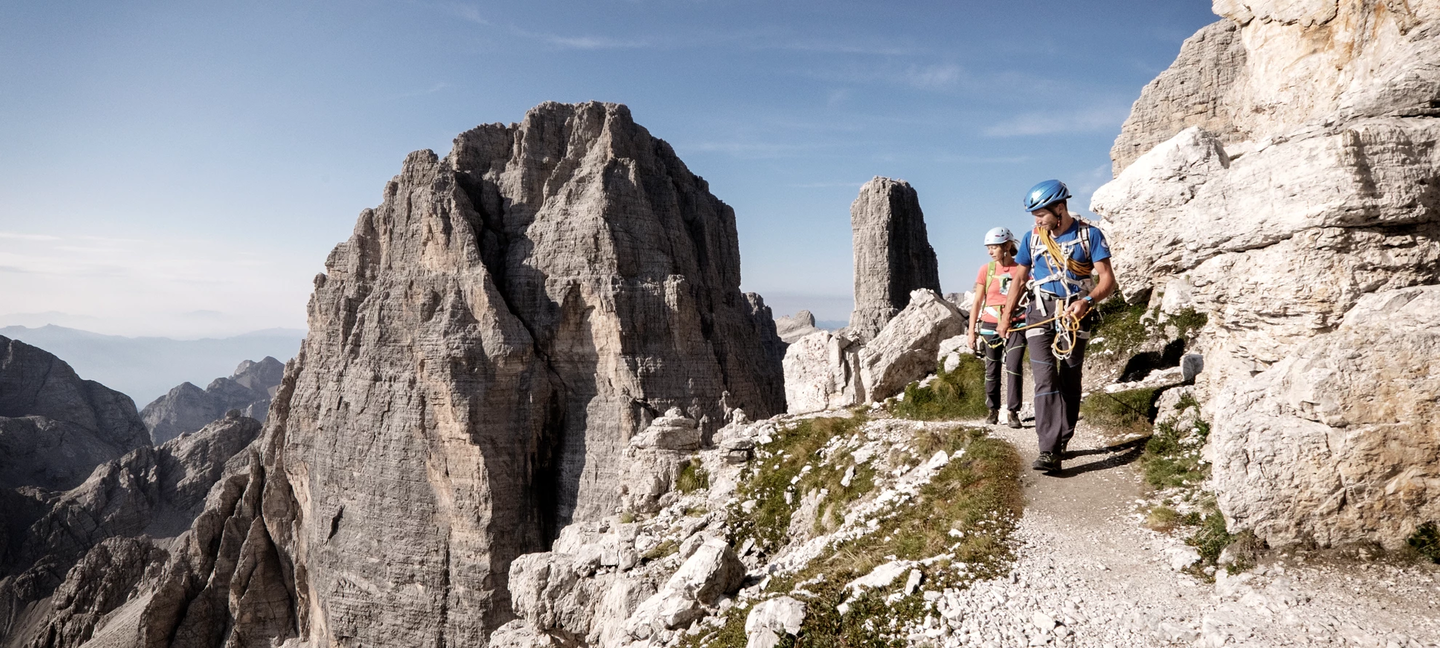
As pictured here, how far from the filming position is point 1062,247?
811cm

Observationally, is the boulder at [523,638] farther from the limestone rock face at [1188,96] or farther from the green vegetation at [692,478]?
the limestone rock face at [1188,96]

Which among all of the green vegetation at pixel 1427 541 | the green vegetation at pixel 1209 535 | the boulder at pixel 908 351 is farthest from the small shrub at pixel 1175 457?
the boulder at pixel 908 351

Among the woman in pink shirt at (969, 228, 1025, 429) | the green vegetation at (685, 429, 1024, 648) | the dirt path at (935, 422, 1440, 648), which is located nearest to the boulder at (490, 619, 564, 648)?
the green vegetation at (685, 429, 1024, 648)

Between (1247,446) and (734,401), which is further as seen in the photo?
(734,401)

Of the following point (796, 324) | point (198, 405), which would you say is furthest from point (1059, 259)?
point (198, 405)

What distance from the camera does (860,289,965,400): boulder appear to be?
15.2 metres

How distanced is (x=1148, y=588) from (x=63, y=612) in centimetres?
7048

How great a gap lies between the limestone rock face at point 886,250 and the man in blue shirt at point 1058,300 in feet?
107

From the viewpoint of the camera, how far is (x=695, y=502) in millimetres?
12953

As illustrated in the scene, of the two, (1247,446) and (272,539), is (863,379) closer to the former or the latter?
(1247,446)

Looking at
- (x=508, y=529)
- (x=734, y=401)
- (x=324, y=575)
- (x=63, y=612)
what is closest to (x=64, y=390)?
(x=63, y=612)

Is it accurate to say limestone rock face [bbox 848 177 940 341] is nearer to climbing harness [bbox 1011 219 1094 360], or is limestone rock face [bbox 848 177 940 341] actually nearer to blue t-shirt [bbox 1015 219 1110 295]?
blue t-shirt [bbox 1015 219 1110 295]

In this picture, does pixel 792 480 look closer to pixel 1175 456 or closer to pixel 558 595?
pixel 558 595

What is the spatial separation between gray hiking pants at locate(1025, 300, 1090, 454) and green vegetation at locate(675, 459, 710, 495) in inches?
273
